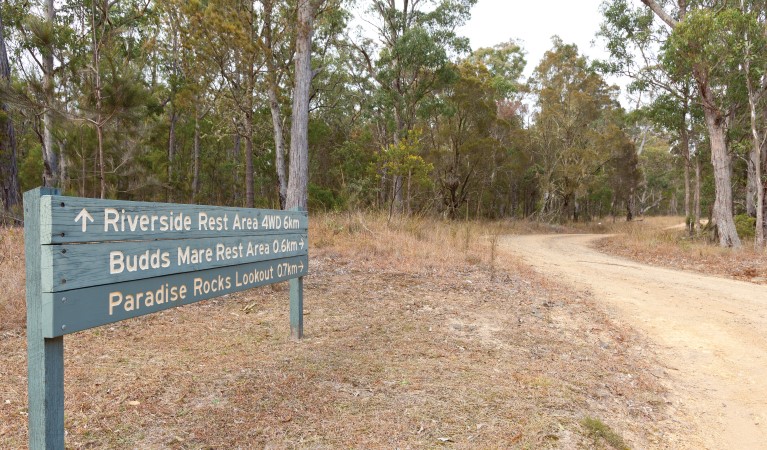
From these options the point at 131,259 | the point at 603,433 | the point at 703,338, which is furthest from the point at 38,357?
the point at 703,338

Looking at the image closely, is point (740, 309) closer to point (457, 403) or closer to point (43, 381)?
point (457, 403)

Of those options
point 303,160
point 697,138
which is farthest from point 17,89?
point 697,138

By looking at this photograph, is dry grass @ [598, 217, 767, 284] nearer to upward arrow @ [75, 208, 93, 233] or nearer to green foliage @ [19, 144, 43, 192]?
upward arrow @ [75, 208, 93, 233]

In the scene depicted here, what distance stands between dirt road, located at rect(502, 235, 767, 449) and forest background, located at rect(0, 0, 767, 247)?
266 inches

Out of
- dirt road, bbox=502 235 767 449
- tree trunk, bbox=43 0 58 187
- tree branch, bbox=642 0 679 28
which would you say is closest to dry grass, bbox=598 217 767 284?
dirt road, bbox=502 235 767 449

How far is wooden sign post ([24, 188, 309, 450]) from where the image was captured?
1787mm

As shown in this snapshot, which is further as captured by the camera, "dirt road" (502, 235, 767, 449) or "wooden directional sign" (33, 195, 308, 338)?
"dirt road" (502, 235, 767, 449)

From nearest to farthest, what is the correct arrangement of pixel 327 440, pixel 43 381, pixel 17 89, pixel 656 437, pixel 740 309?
pixel 43 381, pixel 327 440, pixel 656 437, pixel 740 309, pixel 17 89

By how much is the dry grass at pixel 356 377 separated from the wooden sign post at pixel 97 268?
31.1 inches

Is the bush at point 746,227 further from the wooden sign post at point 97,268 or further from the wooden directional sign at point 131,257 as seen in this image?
the wooden sign post at point 97,268

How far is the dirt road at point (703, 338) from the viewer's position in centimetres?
327

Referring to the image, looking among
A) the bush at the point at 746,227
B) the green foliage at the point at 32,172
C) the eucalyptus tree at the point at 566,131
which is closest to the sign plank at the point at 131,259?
the green foliage at the point at 32,172

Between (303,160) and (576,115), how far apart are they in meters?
25.2

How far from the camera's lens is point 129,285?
2.13 meters
